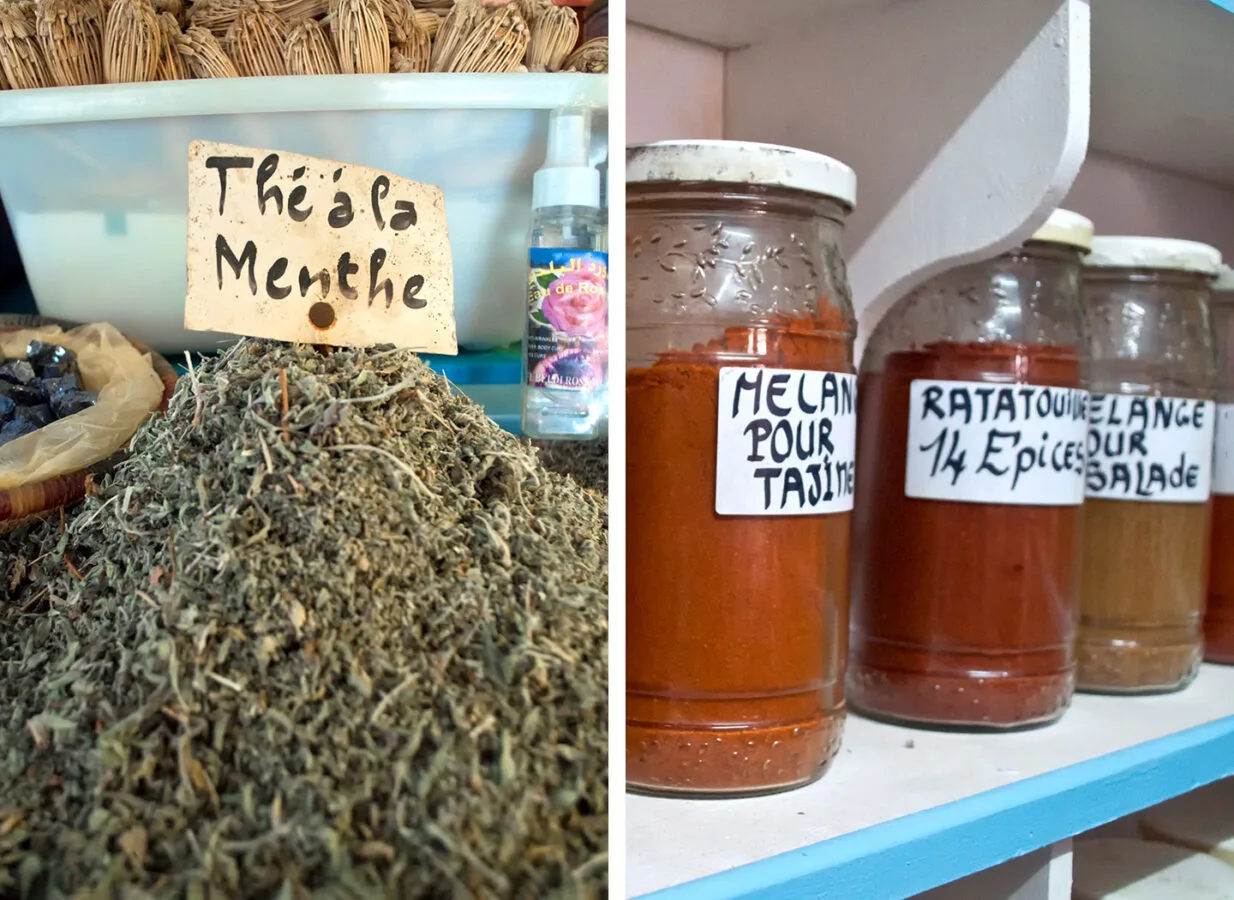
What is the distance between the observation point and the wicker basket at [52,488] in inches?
13.6

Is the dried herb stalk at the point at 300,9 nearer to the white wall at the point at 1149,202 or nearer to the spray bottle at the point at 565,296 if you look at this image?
the spray bottle at the point at 565,296

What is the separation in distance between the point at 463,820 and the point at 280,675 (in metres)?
0.08

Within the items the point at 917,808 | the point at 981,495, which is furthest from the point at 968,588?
the point at 917,808

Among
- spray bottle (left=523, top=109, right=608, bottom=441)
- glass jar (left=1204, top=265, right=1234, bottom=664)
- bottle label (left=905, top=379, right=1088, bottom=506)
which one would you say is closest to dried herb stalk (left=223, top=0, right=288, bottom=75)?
spray bottle (left=523, top=109, right=608, bottom=441)

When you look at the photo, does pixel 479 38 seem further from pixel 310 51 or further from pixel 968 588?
pixel 968 588

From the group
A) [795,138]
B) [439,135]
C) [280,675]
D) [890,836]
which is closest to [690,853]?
[890,836]

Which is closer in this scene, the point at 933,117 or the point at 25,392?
the point at 25,392

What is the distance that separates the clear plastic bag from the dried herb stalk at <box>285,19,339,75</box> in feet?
0.39

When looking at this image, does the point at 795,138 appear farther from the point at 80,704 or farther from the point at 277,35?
the point at 80,704

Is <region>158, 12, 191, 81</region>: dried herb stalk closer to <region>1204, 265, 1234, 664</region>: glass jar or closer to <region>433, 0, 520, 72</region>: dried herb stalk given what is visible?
<region>433, 0, 520, 72</region>: dried herb stalk

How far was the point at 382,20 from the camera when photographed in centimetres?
38

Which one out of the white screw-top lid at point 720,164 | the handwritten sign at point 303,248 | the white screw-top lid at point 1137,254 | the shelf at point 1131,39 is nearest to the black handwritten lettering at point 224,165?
the handwritten sign at point 303,248

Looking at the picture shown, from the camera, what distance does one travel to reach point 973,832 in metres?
0.53

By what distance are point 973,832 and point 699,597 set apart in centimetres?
19
